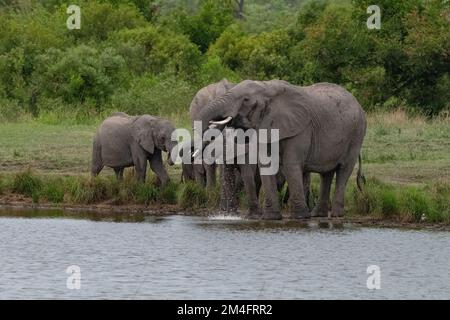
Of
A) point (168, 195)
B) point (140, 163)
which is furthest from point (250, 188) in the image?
point (140, 163)

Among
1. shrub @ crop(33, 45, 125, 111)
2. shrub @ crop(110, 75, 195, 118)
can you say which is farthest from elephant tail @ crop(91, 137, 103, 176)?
shrub @ crop(33, 45, 125, 111)

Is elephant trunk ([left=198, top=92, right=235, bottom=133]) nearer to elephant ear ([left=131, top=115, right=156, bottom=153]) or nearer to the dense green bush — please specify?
elephant ear ([left=131, top=115, right=156, bottom=153])

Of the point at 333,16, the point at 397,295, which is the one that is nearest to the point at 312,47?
the point at 333,16

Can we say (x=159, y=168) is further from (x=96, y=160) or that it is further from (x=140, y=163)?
(x=96, y=160)

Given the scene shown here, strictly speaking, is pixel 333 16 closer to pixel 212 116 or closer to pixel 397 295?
pixel 212 116

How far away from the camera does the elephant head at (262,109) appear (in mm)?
22297

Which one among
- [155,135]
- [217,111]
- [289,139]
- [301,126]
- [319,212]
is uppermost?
[217,111]

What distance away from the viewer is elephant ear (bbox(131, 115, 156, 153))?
85.9 feet

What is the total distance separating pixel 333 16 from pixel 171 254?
20.2 meters

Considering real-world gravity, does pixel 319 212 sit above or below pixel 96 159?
below

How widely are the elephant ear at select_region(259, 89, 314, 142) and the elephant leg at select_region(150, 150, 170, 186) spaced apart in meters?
3.02

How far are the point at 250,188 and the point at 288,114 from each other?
1214 mm

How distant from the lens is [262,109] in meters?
22.6

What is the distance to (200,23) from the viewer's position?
56.0m
